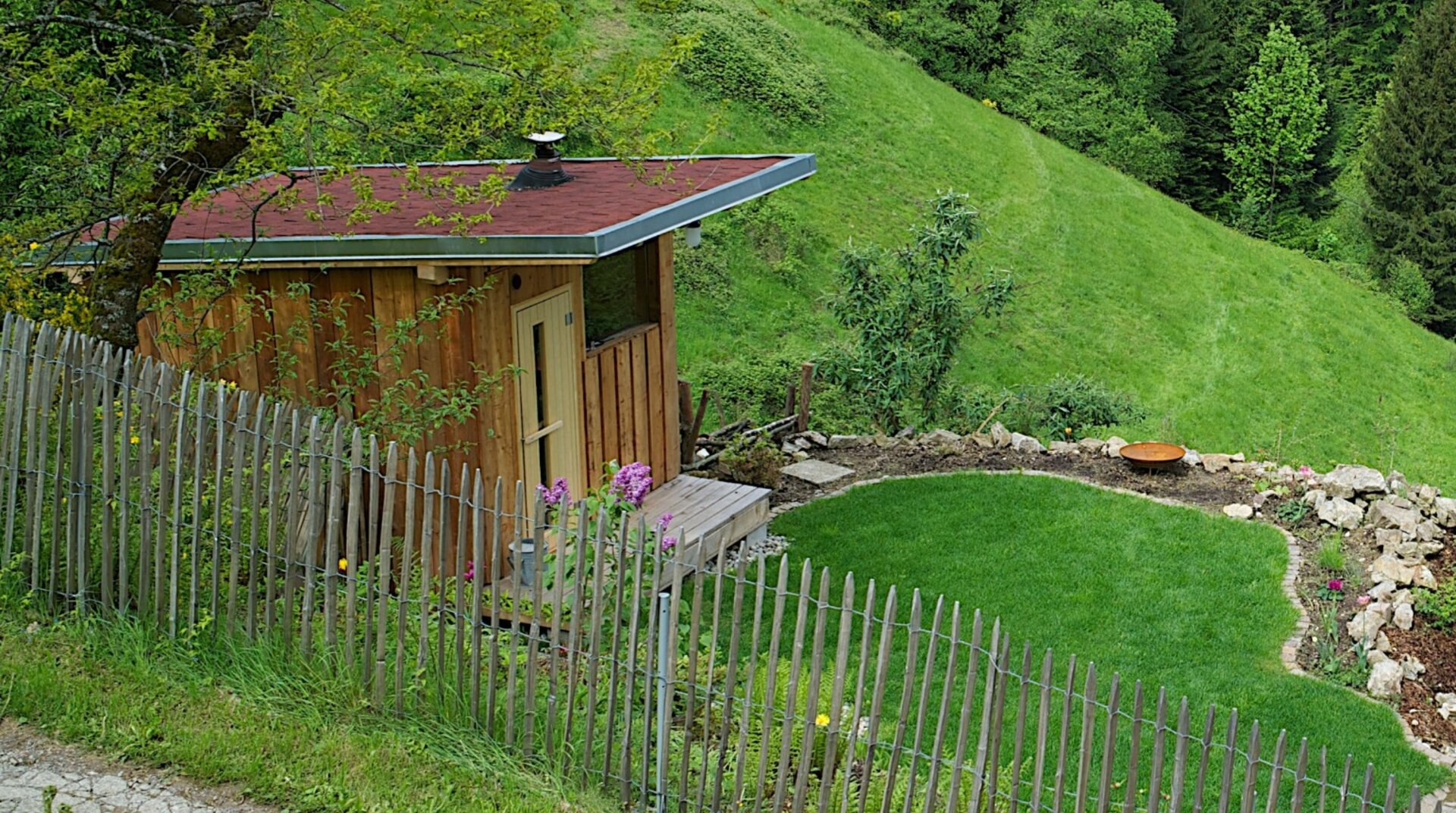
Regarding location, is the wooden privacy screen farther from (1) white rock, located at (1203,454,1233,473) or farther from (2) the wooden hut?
(1) white rock, located at (1203,454,1233,473)

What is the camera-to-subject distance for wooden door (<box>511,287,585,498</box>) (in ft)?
30.2

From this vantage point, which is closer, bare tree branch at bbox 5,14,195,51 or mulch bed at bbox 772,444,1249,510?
bare tree branch at bbox 5,14,195,51

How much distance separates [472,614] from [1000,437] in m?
8.73

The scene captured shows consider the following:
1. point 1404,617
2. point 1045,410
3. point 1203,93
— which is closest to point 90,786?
point 1404,617

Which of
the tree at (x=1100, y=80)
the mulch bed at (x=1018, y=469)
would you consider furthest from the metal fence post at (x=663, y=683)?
the tree at (x=1100, y=80)

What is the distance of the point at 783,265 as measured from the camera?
23719 millimetres

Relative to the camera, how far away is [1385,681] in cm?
890

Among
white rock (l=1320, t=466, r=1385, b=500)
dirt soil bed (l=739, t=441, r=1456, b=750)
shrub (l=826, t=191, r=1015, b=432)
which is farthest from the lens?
shrub (l=826, t=191, r=1015, b=432)

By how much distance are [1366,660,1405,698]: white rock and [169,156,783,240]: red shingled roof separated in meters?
5.60

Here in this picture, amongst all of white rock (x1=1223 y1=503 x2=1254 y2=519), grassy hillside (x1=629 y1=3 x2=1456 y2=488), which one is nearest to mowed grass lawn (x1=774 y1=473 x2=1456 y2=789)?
white rock (x1=1223 y1=503 x2=1254 y2=519)

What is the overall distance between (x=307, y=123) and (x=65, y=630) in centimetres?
306

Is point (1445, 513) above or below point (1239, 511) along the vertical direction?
above

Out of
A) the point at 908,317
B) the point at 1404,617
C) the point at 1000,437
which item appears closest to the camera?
the point at 1404,617

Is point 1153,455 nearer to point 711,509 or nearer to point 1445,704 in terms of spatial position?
point 1445,704
